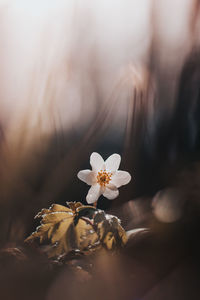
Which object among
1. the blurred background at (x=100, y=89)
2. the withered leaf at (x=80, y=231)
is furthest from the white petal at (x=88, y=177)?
the blurred background at (x=100, y=89)

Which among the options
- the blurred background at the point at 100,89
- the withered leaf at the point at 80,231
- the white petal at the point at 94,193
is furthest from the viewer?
the blurred background at the point at 100,89

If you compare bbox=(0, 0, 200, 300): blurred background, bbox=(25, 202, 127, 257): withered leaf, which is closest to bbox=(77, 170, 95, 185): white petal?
bbox=(25, 202, 127, 257): withered leaf

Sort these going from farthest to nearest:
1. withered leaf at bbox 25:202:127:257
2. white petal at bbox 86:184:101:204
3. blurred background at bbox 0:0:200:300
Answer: blurred background at bbox 0:0:200:300, white petal at bbox 86:184:101:204, withered leaf at bbox 25:202:127:257

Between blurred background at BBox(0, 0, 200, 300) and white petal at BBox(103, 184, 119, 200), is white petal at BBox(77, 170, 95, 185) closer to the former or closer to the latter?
white petal at BBox(103, 184, 119, 200)

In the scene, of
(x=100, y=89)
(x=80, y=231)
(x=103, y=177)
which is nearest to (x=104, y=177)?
(x=103, y=177)

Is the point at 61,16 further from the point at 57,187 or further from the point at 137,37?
the point at 57,187

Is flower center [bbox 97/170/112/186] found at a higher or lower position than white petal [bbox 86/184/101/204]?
higher

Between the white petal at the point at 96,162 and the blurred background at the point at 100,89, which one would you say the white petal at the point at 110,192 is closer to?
the white petal at the point at 96,162

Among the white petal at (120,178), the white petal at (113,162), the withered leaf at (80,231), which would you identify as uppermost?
the white petal at (113,162)
